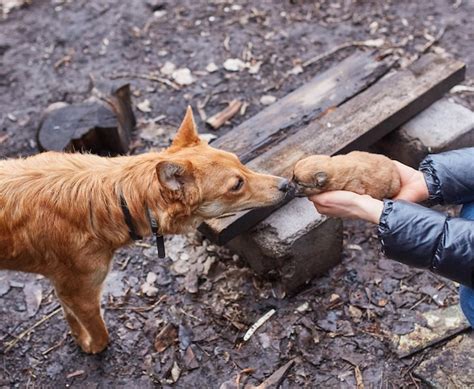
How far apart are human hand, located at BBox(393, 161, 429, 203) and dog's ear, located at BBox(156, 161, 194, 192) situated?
1391mm

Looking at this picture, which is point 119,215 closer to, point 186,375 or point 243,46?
point 186,375

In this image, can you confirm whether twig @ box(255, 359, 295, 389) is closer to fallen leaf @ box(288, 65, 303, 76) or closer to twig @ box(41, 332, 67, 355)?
twig @ box(41, 332, 67, 355)

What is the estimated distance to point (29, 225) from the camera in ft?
12.7

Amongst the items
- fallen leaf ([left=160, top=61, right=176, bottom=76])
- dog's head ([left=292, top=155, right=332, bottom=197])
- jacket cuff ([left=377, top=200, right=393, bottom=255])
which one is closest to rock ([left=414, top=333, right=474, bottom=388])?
jacket cuff ([left=377, top=200, right=393, bottom=255])

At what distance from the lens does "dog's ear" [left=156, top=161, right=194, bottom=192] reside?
11.8 feet

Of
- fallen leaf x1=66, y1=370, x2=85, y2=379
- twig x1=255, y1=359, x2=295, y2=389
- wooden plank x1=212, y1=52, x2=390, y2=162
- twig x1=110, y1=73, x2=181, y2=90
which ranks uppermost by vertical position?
wooden plank x1=212, y1=52, x2=390, y2=162

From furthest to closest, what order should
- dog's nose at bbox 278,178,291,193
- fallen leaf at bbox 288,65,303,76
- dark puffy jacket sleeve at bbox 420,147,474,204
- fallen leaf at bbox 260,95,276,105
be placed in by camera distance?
fallen leaf at bbox 288,65,303,76 → fallen leaf at bbox 260,95,276,105 → dog's nose at bbox 278,178,291,193 → dark puffy jacket sleeve at bbox 420,147,474,204

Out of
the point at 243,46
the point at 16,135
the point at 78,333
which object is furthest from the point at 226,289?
the point at 243,46

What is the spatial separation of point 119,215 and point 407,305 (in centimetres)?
238

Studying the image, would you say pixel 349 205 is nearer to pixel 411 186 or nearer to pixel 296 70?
pixel 411 186

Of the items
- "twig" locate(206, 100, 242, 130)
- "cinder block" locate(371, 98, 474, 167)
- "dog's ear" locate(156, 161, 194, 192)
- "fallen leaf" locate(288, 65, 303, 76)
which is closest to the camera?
"dog's ear" locate(156, 161, 194, 192)

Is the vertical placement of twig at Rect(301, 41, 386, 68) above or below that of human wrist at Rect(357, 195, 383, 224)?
below

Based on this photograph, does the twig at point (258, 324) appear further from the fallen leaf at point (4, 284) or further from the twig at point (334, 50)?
the twig at point (334, 50)

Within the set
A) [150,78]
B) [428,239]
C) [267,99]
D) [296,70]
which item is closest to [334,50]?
[296,70]
